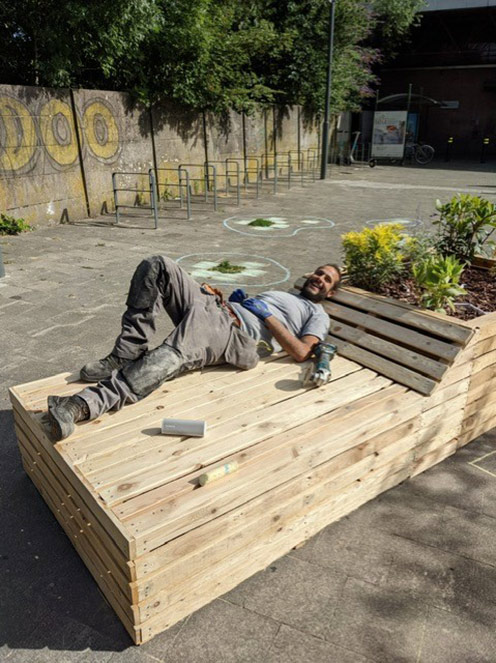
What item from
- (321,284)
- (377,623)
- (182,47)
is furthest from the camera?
(182,47)

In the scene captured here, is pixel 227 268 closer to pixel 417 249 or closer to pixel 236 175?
pixel 417 249

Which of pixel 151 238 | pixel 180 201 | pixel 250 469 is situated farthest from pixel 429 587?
pixel 180 201

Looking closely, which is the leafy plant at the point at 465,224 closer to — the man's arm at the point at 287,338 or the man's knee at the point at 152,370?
the man's arm at the point at 287,338

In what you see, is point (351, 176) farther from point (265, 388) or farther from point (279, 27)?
point (265, 388)

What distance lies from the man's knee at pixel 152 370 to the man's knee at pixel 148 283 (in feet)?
1.07

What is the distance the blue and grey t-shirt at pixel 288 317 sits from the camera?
349 centimetres

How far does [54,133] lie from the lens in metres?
10.3

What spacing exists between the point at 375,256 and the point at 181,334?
5.33ft

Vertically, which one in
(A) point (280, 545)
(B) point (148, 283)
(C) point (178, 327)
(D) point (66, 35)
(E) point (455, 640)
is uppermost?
(D) point (66, 35)

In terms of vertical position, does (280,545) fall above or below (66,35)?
below

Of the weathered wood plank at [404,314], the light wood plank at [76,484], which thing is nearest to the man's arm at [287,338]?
the weathered wood plank at [404,314]

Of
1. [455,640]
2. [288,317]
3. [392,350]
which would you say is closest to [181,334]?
[288,317]

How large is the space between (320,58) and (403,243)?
60.1ft

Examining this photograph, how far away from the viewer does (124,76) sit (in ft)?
41.3
